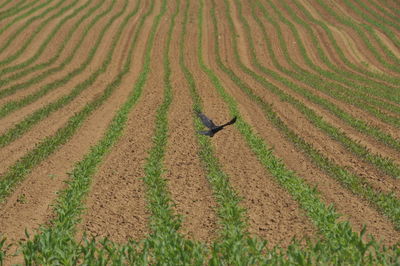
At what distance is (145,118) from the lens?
1669 cm

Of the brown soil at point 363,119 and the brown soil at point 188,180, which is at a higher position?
the brown soil at point 188,180

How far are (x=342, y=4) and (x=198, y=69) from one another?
2798 cm

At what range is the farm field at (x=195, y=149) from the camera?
726 centimetres

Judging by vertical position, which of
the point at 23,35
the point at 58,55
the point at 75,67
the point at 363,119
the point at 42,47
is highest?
the point at 23,35

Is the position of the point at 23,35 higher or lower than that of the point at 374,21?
higher

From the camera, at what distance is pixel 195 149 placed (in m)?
13.1

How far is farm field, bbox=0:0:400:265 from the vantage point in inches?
286

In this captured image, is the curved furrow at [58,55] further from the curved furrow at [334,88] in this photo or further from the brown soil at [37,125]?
the curved furrow at [334,88]

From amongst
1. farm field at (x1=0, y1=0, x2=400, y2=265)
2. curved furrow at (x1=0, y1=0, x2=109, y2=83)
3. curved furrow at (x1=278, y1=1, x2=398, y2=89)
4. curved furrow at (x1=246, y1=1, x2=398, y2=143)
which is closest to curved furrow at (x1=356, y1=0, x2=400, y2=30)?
farm field at (x1=0, y1=0, x2=400, y2=265)

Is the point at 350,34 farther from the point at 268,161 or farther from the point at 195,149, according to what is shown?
the point at 195,149

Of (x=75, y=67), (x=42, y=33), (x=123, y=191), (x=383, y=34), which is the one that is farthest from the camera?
(x=383, y=34)

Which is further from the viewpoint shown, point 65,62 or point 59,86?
point 65,62

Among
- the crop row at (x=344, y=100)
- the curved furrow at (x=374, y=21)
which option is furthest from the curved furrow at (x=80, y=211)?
the curved furrow at (x=374, y=21)

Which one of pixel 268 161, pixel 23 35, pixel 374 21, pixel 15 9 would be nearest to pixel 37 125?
pixel 268 161
